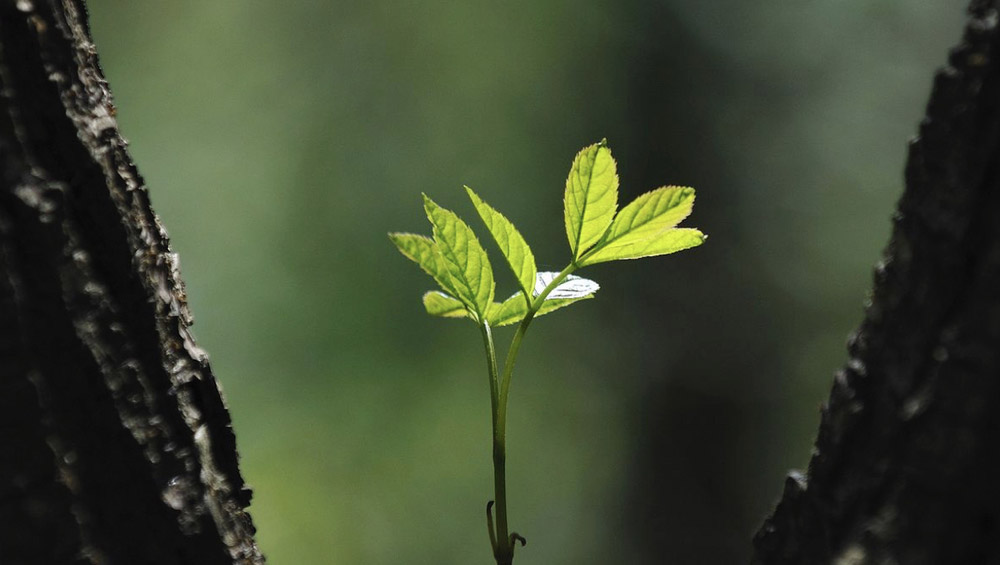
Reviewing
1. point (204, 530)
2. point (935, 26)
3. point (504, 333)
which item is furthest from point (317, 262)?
point (204, 530)

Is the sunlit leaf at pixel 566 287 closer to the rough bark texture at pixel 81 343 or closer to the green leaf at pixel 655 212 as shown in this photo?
the green leaf at pixel 655 212

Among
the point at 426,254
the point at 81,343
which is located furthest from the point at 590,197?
the point at 81,343

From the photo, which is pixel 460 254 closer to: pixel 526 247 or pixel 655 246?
pixel 526 247

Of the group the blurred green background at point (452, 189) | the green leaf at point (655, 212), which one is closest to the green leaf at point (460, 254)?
the green leaf at point (655, 212)

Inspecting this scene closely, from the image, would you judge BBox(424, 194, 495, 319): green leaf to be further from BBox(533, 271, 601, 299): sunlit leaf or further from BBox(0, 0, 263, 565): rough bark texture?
BBox(0, 0, 263, 565): rough bark texture

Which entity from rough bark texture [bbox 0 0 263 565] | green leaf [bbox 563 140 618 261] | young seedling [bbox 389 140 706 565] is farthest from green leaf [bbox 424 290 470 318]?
rough bark texture [bbox 0 0 263 565]

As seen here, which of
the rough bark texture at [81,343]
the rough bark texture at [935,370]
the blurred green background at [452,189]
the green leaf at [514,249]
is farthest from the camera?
the blurred green background at [452,189]

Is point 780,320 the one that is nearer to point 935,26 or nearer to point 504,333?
point 504,333
